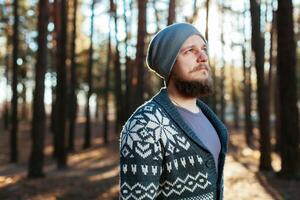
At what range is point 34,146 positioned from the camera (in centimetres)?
1600

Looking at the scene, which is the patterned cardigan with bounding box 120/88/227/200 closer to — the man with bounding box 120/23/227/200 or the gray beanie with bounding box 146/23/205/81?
the man with bounding box 120/23/227/200

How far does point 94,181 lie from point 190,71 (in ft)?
42.3

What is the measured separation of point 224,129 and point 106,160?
64.9ft

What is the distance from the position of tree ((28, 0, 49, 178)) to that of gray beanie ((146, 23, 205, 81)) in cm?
1343

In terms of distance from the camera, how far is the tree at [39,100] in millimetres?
15484

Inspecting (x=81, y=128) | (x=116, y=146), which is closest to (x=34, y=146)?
(x=116, y=146)

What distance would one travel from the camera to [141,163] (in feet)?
7.04

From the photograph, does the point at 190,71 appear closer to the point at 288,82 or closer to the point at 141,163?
the point at 141,163

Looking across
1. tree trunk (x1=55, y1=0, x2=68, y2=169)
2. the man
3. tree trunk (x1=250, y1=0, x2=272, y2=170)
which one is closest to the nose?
the man

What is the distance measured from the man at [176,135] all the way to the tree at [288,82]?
11131 millimetres

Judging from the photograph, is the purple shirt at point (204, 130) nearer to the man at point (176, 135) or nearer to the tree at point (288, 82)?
the man at point (176, 135)

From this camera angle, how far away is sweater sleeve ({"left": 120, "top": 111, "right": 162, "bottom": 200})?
2141 mm

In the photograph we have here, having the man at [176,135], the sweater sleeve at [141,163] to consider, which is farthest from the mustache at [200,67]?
the sweater sleeve at [141,163]

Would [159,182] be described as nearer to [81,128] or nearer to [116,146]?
[116,146]
